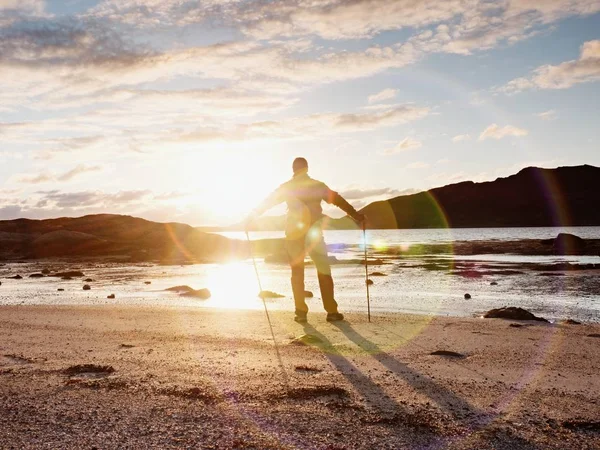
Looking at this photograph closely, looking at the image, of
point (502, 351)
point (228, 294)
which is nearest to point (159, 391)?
point (502, 351)

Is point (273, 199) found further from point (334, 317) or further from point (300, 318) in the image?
point (334, 317)

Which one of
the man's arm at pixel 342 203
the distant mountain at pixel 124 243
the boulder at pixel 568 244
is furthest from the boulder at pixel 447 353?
the boulder at pixel 568 244

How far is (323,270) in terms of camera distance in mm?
10102

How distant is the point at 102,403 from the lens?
4.73 metres

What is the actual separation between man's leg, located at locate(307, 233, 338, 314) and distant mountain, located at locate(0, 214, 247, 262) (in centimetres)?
4105

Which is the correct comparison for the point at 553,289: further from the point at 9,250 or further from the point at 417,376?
the point at 9,250

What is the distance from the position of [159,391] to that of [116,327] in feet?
15.4

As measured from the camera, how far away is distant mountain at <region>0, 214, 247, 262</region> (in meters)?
57.7

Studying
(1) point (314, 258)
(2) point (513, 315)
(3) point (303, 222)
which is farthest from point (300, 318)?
(2) point (513, 315)

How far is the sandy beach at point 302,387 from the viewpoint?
3943 millimetres

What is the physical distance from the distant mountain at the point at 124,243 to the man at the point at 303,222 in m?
41.0

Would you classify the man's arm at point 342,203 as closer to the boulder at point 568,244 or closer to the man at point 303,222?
the man at point 303,222

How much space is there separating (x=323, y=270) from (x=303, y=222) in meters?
0.95

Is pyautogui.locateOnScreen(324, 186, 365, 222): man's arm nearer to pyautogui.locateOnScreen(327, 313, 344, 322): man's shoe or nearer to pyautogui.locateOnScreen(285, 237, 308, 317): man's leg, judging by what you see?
pyautogui.locateOnScreen(285, 237, 308, 317): man's leg
